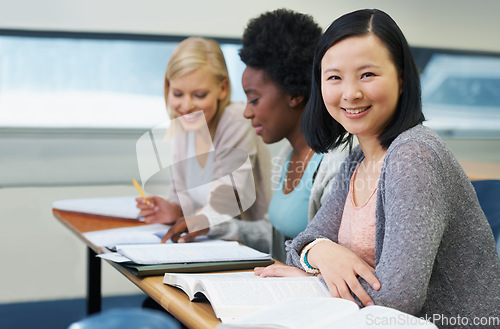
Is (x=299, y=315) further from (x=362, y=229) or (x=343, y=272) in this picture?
(x=362, y=229)

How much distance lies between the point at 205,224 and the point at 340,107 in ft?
2.34

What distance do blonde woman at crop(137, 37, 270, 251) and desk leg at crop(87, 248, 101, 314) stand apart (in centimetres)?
33

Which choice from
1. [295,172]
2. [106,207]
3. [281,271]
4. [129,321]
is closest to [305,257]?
[281,271]

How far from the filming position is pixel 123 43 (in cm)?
337

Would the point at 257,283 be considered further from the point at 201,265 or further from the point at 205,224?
the point at 205,224

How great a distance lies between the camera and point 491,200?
4.00 ft

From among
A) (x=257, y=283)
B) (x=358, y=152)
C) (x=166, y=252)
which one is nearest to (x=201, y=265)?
(x=166, y=252)

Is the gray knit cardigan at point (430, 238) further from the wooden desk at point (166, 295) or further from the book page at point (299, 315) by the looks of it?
the wooden desk at point (166, 295)

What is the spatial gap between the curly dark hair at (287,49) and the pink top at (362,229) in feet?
2.16

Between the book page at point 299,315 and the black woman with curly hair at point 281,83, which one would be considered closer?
the book page at point 299,315

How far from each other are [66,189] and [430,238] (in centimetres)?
279

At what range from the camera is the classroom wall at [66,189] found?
3.18 metres

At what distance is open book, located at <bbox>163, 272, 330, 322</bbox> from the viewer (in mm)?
899

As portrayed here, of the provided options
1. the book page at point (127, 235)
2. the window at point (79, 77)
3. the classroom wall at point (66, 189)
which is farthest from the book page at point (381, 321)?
the classroom wall at point (66, 189)
